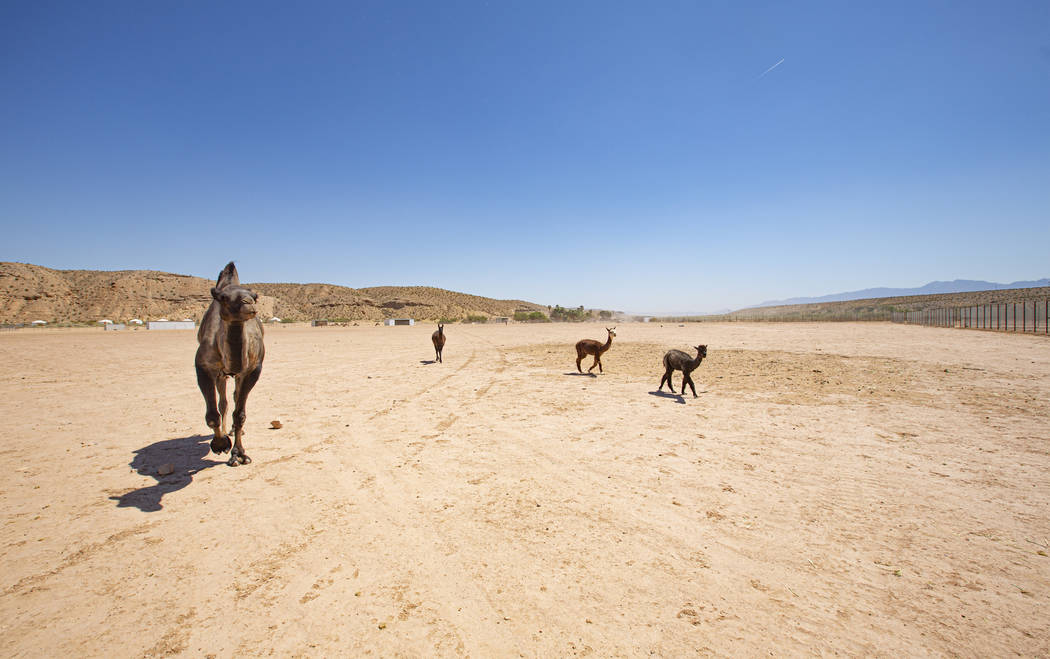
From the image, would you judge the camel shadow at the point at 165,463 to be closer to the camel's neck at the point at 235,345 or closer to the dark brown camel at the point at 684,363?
the camel's neck at the point at 235,345

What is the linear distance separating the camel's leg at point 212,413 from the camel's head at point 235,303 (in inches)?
48.3

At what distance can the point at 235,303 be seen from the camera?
4996 millimetres

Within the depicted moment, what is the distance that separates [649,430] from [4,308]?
117 m

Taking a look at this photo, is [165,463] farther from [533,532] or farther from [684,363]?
[684,363]

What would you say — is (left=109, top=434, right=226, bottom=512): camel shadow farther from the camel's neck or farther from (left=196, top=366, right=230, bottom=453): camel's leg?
the camel's neck

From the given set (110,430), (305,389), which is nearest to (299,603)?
(110,430)

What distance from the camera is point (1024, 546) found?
13.1ft

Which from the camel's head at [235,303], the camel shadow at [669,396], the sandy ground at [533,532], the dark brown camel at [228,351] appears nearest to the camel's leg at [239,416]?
the dark brown camel at [228,351]

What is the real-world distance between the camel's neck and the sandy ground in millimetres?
1697

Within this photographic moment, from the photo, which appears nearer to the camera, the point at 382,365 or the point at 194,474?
the point at 194,474

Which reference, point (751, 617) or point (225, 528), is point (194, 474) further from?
point (751, 617)

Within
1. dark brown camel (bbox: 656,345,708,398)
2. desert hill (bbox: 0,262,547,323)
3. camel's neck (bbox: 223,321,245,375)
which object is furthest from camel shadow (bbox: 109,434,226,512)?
desert hill (bbox: 0,262,547,323)

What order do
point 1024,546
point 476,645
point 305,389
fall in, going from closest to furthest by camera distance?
point 476,645 → point 1024,546 → point 305,389

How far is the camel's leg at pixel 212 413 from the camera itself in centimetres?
563
